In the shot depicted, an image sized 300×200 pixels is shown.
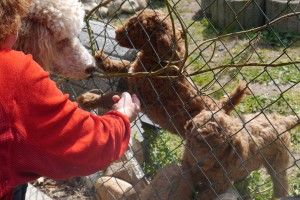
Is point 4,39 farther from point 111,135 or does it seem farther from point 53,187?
point 53,187

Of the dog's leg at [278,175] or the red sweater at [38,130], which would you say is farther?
the dog's leg at [278,175]

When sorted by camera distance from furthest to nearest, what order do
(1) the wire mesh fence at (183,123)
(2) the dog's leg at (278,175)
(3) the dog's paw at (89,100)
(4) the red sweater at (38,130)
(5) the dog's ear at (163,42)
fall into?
(3) the dog's paw at (89,100)
(5) the dog's ear at (163,42)
(2) the dog's leg at (278,175)
(1) the wire mesh fence at (183,123)
(4) the red sweater at (38,130)

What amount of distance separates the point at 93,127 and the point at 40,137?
229 mm

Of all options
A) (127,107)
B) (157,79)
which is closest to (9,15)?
(127,107)

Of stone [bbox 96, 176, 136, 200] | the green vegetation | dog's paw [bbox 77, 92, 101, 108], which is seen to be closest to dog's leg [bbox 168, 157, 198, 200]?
stone [bbox 96, 176, 136, 200]

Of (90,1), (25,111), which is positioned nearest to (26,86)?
(25,111)

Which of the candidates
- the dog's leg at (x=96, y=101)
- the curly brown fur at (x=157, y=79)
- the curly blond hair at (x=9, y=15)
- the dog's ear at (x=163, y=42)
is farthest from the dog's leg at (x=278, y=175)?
the curly blond hair at (x=9, y=15)

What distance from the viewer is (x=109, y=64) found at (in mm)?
3771

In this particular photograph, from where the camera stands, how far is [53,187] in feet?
12.5

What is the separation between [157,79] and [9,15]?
1.94 metres

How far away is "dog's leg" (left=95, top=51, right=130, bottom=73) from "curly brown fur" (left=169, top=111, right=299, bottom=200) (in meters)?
1.01

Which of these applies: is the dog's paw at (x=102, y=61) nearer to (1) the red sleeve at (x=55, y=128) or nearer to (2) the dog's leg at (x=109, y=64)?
(2) the dog's leg at (x=109, y=64)

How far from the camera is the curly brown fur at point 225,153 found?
2.80 metres

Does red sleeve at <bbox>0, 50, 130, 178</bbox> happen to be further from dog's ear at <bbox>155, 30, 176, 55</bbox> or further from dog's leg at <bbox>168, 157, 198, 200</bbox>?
dog's ear at <bbox>155, 30, 176, 55</bbox>
